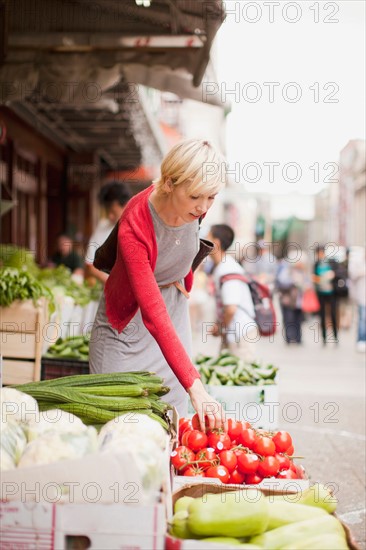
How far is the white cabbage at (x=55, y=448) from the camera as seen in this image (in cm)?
222

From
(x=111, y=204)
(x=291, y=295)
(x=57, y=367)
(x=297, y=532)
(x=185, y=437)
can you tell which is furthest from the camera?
(x=291, y=295)

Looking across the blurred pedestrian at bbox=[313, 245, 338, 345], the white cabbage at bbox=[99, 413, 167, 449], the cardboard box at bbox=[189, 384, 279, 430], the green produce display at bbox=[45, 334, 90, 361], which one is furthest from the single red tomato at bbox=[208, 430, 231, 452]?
the blurred pedestrian at bbox=[313, 245, 338, 345]

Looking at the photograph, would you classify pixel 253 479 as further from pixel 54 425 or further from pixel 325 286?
pixel 325 286

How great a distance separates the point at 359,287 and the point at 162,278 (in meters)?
11.7

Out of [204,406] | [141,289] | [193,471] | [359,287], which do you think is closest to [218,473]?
[193,471]

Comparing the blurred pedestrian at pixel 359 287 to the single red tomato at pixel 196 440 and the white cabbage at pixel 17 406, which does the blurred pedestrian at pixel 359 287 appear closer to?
the single red tomato at pixel 196 440

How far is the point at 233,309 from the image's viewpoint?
284 inches

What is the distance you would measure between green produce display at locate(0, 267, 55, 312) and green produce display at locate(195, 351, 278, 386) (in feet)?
4.95

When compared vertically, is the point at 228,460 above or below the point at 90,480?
below

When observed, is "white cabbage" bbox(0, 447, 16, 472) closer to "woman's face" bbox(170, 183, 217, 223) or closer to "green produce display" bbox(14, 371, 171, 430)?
"green produce display" bbox(14, 371, 171, 430)

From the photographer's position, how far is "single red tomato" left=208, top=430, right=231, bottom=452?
3.52 meters

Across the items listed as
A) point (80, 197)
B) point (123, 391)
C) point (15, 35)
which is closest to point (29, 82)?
point (15, 35)

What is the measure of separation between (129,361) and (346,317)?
17429mm

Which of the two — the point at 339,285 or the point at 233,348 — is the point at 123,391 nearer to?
the point at 233,348
